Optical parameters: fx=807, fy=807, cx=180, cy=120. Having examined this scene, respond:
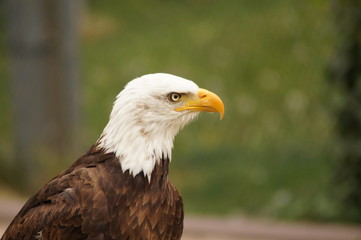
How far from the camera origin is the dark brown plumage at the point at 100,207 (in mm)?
3377

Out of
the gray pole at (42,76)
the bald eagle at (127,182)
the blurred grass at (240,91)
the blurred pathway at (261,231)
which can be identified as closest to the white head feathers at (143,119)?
the bald eagle at (127,182)

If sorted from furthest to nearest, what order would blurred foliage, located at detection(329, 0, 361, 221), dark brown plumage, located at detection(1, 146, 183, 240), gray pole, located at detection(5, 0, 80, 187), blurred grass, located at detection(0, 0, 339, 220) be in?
blurred grass, located at detection(0, 0, 339, 220), gray pole, located at detection(5, 0, 80, 187), blurred foliage, located at detection(329, 0, 361, 221), dark brown plumage, located at detection(1, 146, 183, 240)

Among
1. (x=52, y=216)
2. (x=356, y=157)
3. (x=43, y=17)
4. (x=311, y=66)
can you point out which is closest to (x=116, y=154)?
(x=52, y=216)

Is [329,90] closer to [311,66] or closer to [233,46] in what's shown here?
[311,66]

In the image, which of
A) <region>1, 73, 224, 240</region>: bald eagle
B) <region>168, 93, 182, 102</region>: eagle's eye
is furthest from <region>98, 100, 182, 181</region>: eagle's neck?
<region>168, 93, 182, 102</region>: eagle's eye

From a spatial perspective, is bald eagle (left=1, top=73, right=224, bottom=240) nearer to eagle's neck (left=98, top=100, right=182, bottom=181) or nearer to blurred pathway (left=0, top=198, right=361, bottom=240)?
eagle's neck (left=98, top=100, right=182, bottom=181)

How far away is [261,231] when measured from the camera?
614cm

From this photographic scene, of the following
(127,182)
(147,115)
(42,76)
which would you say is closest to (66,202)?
(127,182)

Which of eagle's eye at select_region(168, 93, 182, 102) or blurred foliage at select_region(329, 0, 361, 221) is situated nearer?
eagle's eye at select_region(168, 93, 182, 102)

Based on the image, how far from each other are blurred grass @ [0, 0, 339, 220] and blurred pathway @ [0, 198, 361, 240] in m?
0.37

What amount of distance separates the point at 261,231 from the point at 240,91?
3.81 metres

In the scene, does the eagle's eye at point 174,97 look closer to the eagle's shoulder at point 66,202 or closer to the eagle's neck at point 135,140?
the eagle's neck at point 135,140

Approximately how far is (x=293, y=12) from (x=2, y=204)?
4699 millimetres

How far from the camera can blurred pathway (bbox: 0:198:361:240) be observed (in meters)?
6.07
